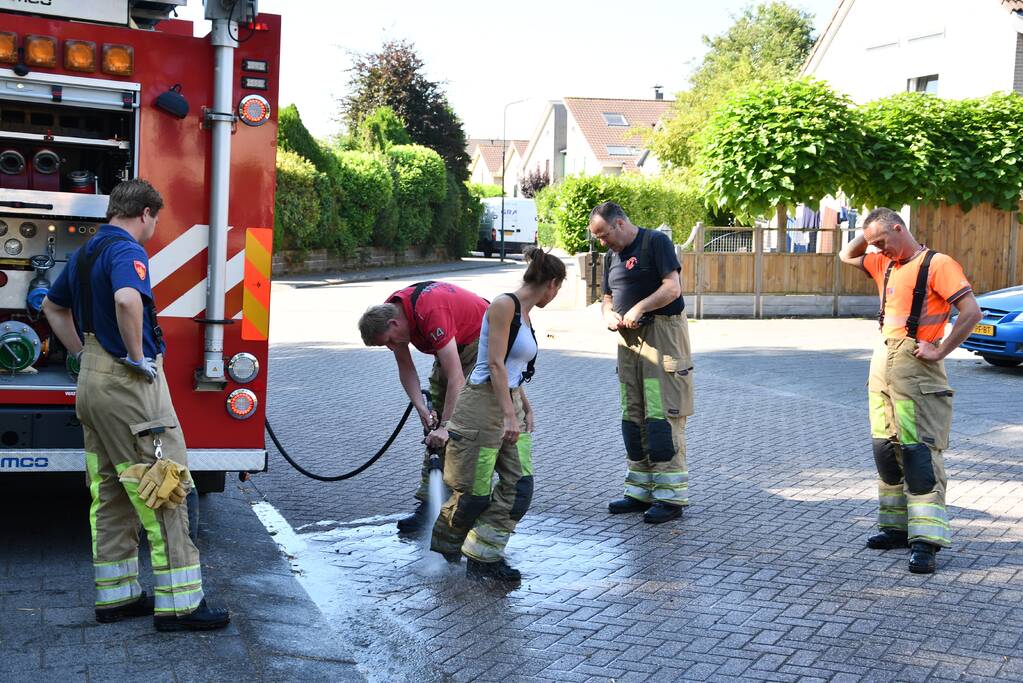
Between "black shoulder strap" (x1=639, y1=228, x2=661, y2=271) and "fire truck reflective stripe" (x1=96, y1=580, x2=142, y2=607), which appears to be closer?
"fire truck reflective stripe" (x1=96, y1=580, x2=142, y2=607)

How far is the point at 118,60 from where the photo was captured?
226 inches

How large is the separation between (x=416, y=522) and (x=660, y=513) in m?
1.41

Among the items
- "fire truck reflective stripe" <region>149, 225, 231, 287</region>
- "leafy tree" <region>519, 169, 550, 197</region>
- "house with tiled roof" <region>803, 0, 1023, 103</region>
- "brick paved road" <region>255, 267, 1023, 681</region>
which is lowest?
"brick paved road" <region>255, 267, 1023, 681</region>

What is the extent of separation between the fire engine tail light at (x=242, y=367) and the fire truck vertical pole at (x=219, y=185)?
0.07 m

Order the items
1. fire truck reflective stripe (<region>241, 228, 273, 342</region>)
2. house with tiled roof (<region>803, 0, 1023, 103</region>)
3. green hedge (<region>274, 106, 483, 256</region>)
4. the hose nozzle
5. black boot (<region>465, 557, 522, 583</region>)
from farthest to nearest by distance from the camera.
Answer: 1. green hedge (<region>274, 106, 483, 256</region>)
2. house with tiled roof (<region>803, 0, 1023, 103</region>)
3. the hose nozzle
4. fire truck reflective stripe (<region>241, 228, 273, 342</region>)
5. black boot (<region>465, 557, 522, 583</region>)

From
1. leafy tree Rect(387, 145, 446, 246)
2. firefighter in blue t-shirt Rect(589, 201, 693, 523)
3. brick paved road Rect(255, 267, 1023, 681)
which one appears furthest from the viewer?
leafy tree Rect(387, 145, 446, 246)

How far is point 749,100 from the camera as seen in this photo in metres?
20.2

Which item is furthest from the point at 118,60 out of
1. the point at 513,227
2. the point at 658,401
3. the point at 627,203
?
the point at 513,227

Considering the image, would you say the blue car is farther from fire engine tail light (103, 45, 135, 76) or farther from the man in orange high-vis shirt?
fire engine tail light (103, 45, 135, 76)

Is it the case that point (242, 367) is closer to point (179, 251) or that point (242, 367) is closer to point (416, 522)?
point (179, 251)

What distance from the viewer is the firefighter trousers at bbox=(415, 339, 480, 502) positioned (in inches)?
251

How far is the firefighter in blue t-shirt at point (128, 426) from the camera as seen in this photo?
4738 millimetres

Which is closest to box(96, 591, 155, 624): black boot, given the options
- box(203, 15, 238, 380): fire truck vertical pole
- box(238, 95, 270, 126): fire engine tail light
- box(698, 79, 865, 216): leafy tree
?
box(203, 15, 238, 380): fire truck vertical pole

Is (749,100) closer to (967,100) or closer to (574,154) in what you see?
(967,100)
